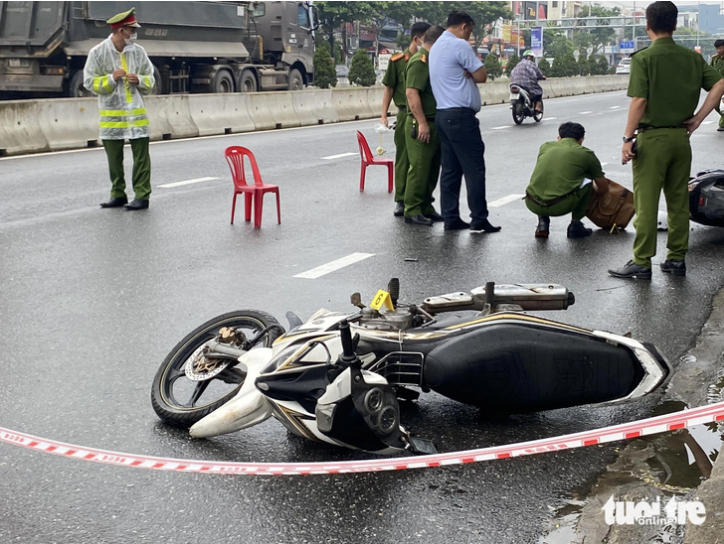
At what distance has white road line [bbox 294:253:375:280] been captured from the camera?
7.48 m

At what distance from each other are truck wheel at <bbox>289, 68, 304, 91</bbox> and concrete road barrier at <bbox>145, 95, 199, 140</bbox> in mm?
12582

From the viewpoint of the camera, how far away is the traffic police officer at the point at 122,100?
1052 centimetres

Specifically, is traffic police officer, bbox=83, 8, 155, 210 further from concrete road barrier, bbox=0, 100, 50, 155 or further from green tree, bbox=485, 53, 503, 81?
green tree, bbox=485, 53, 503, 81

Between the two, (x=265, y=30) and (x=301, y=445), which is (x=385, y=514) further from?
(x=265, y=30)

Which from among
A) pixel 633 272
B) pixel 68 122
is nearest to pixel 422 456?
pixel 633 272

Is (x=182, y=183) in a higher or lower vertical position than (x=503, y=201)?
higher

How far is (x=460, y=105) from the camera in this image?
29.7 ft

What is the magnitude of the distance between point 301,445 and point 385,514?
2.32 ft

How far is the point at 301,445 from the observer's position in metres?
4.13

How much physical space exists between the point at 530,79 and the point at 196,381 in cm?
2067

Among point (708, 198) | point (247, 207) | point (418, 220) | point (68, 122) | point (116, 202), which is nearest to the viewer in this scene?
point (708, 198)

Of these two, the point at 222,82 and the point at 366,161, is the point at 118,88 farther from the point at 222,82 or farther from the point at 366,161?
the point at 222,82

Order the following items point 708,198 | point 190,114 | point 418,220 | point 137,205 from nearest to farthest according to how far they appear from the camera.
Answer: point 708,198
point 418,220
point 137,205
point 190,114

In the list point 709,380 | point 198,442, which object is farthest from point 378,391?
point 709,380
